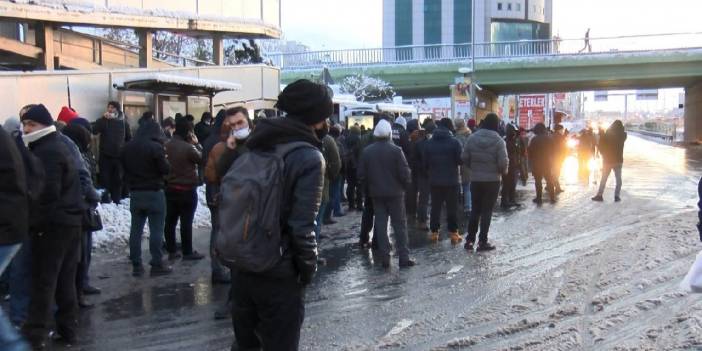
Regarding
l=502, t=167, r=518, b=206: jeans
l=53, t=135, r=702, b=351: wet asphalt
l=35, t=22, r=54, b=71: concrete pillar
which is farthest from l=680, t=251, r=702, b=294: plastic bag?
l=35, t=22, r=54, b=71: concrete pillar

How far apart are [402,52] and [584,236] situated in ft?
139

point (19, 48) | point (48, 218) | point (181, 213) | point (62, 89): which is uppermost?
point (19, 48)

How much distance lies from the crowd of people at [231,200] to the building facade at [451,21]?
109 m

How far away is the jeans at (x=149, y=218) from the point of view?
8906 millimetres

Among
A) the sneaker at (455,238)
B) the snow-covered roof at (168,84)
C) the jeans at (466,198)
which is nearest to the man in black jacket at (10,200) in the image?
the sneaker at (455,238)

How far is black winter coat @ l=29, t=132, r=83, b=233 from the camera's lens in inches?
222

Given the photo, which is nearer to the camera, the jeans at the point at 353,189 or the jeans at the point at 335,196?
the jeans at the point at 335,196

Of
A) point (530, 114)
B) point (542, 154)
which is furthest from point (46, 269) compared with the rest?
point (530, 114)

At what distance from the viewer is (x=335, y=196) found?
14.3 metres

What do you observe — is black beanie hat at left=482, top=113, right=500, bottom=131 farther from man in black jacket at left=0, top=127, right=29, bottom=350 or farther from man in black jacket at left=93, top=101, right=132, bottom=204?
man in black jacket at left=0, top=127, right=29, bottom=350

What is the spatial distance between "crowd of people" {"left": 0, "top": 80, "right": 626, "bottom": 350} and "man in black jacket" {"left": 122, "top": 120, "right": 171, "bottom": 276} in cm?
1

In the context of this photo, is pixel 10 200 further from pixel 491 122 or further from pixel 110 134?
pixel 110 134

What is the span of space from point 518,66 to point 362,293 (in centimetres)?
3928

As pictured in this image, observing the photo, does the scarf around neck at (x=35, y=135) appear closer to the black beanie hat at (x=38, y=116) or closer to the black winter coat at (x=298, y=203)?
the black beanie hat at (x=38, y=116)
